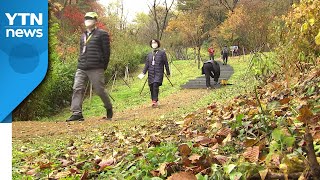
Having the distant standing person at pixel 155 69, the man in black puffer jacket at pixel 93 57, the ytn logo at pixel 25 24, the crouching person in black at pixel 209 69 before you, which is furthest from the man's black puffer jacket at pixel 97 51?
the crouching person in black at pixel 209 69

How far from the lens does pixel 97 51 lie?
17.6 ft

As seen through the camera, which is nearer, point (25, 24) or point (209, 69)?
point (25, 24)

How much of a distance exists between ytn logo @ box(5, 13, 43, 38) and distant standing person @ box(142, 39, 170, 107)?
15.0 ft

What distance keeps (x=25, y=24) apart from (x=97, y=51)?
271cm

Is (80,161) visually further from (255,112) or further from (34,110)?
(34,110)

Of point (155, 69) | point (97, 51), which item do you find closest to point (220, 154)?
point (97, 51)

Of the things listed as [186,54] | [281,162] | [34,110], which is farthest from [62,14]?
[186,54]

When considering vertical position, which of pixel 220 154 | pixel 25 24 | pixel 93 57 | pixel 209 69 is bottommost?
pixel 220 154

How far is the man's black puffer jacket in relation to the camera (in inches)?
211

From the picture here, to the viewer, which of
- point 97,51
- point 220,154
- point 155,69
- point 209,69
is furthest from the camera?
point 209,69

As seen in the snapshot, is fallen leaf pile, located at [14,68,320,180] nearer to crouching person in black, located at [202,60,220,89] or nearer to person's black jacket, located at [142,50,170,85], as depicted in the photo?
person's black jacket, located at [142,50,170,85]

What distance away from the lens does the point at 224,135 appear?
2209 mm

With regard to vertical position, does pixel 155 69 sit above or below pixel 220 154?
above

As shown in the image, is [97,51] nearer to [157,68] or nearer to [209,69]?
[157,68]
